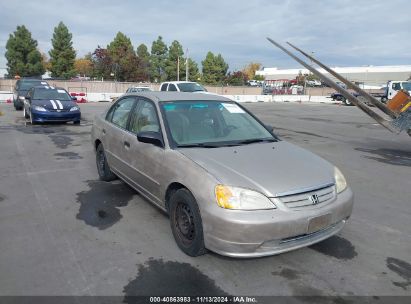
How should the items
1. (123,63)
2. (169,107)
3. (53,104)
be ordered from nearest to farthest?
(169,107)
(53,104)
(123,63)

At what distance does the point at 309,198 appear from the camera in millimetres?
3162

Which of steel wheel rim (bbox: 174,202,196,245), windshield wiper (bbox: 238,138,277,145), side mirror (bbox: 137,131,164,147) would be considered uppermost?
side mirror (bbox: 137,131,164,147)

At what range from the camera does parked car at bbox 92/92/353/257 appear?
9.93ft

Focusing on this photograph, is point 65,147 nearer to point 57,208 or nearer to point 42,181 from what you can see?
point 42,181

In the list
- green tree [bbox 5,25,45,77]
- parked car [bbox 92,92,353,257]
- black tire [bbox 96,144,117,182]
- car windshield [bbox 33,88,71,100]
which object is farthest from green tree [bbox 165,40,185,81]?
parked car [bbox 92,92,353,257]

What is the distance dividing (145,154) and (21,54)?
60.3 m

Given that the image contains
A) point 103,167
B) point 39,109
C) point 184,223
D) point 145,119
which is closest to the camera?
point 184,223

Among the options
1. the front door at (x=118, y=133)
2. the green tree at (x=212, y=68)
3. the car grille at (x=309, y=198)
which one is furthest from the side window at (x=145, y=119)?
the green tree at (x=212, y=68)

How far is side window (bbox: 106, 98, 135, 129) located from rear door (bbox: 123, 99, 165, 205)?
8.7 inches

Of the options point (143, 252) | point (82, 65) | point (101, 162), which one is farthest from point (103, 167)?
point (82, 65)

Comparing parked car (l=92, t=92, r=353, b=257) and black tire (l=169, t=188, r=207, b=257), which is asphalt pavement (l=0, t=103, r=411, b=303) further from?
parked car (l=92, t=92, r=353, b=257)

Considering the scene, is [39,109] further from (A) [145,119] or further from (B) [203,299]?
(B) [203,299]

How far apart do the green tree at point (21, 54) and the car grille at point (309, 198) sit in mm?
60641

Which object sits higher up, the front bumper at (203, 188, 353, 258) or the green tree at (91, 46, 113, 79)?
the green tree at (91, 46, 113, 79)
